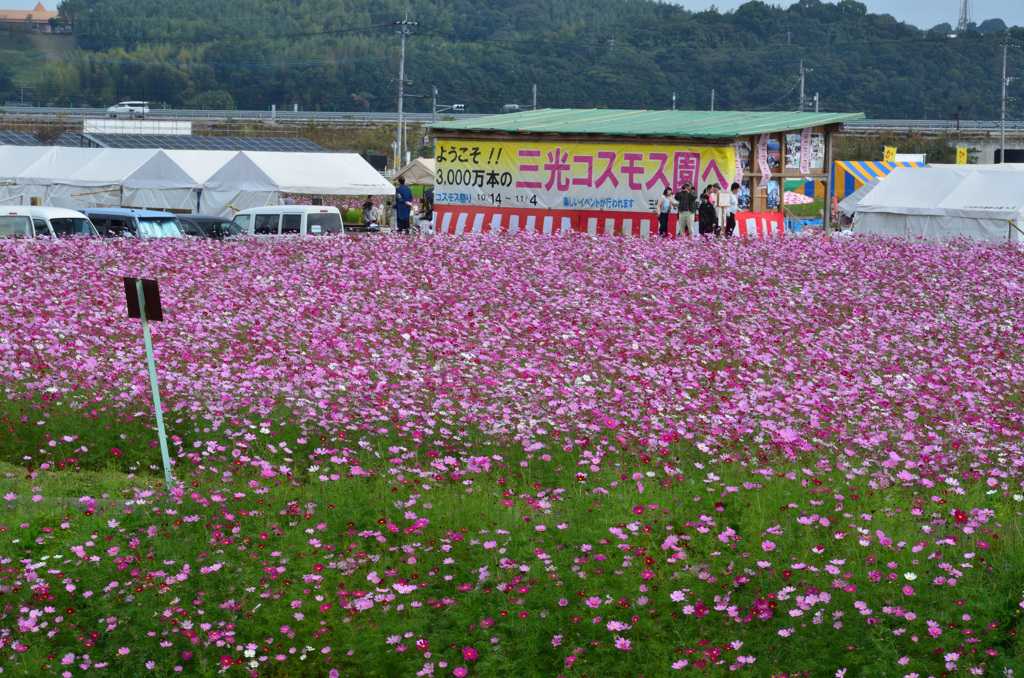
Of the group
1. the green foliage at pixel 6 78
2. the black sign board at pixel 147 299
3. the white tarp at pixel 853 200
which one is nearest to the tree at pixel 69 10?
the green foliage at pixel 6 78

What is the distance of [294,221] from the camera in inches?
1049

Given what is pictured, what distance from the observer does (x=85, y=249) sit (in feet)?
63.9

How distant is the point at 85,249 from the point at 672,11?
564 ft

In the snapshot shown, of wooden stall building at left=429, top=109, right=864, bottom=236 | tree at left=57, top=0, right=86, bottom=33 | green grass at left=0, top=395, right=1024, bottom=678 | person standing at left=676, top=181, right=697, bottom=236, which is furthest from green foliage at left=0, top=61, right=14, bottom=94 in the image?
green grass at left=0, top=395, right=1024, bottom=678

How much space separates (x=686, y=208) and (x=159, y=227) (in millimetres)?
12205

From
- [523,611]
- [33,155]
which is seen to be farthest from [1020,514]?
[33,155]

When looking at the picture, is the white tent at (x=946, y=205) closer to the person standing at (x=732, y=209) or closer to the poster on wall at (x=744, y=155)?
the poster on wall at (x=744, y=155)

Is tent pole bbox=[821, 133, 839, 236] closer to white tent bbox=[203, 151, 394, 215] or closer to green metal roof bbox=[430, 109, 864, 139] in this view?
green metal roof bbox=[430, 109, 864, 139]

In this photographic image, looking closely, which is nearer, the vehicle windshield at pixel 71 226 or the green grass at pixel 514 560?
the green grass at pixel 514 560

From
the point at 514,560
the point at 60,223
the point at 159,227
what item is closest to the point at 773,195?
the point at 159,227

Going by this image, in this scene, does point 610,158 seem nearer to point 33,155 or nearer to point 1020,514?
point 1020,514

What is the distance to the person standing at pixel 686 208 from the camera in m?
24.3

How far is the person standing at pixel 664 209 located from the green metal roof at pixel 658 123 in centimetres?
147

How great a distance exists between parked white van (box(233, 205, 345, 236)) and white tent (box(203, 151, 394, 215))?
339 inches
